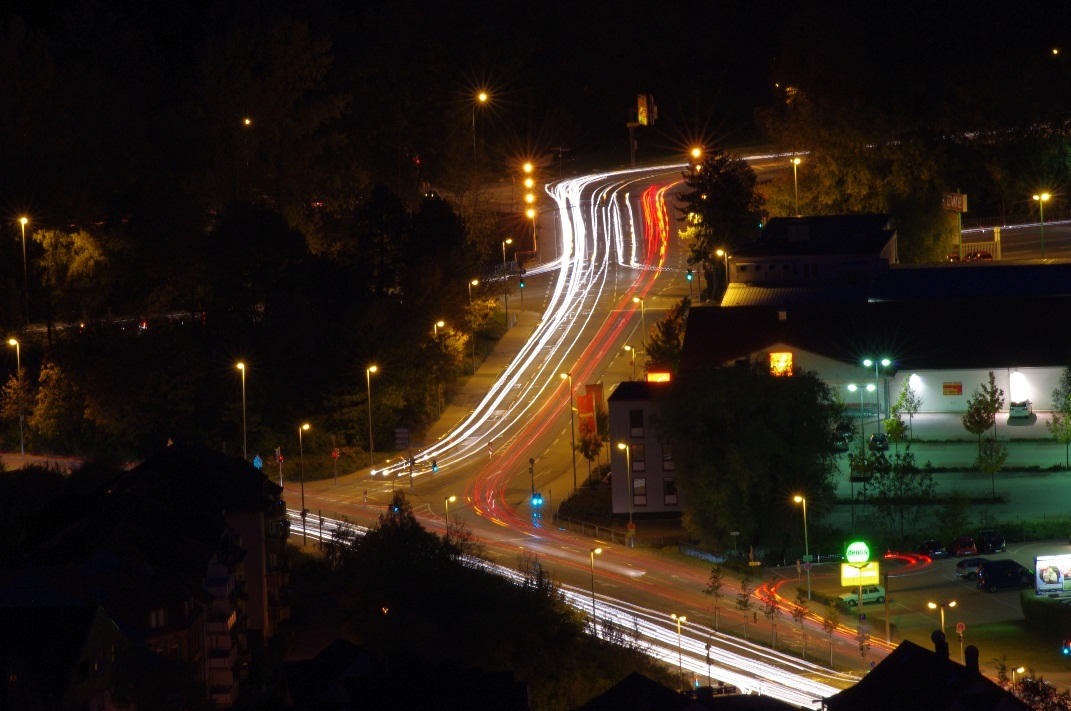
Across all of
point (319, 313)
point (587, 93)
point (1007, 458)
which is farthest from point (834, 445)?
point (587, 93)

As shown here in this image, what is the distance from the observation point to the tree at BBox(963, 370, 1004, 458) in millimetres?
54500

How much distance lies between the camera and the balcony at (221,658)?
125 feet

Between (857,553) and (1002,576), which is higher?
(857,553)

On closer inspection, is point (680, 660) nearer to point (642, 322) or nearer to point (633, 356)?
point (633, 356)

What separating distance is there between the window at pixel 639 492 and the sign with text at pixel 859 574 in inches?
350

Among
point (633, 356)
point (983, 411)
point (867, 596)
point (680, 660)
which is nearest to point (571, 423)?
point (633, 356)

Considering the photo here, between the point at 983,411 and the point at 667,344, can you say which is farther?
the point at 667,344

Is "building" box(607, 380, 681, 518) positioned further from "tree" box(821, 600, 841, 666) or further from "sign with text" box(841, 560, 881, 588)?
"tree" box(821, 600, 841, 666)

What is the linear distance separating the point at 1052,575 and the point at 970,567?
2672 millimetres

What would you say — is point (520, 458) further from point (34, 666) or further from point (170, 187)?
point (34, 666)

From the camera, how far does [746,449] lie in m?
50.9

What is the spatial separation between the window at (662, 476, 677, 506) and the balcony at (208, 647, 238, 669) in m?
18.3

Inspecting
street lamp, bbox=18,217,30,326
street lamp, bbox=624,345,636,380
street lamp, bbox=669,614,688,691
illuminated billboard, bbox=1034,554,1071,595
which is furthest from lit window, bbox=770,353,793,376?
street lamp, bbox=18,217,30,326

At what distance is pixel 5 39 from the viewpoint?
66625 millimetres
